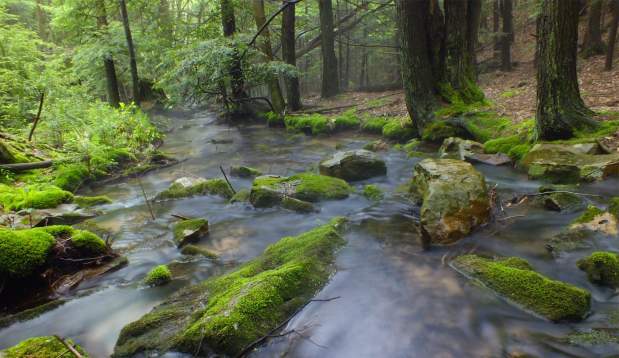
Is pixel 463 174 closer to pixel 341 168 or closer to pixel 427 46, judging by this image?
pixel 341 168

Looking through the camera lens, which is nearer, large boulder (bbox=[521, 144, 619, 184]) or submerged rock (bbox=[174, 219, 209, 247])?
submerged rock (bbox=[174, 219, 209, 247])

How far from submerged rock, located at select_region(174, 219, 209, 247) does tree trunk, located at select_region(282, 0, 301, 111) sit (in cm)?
1266

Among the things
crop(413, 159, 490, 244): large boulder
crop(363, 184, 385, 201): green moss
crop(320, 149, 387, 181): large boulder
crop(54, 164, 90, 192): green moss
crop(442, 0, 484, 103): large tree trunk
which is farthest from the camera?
crop(442, 0, 484, 103): large tree trunk

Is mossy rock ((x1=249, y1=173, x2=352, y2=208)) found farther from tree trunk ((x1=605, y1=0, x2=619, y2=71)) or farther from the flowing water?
tree trunk ((x1=605, y1=0, x2=619, y2=71))

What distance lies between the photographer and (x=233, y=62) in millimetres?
15031

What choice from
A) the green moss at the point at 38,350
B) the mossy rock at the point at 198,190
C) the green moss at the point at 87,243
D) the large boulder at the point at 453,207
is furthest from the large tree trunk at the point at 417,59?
the green moss at the point at 38,350

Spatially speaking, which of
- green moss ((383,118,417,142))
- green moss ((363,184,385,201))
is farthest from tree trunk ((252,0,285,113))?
green moss ((363,184,385,201))

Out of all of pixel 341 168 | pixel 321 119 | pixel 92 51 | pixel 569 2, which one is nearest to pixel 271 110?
pixel 321 119

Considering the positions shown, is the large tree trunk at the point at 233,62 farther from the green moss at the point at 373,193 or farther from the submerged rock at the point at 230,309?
the submerged rock at the point at 230,309

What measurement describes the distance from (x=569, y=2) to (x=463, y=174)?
404 centimetres

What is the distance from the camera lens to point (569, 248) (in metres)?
4.66

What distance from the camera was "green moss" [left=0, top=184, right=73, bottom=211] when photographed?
6949mm

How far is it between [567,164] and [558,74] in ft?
5.96

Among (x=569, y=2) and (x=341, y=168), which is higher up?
(x=569, y=2)
